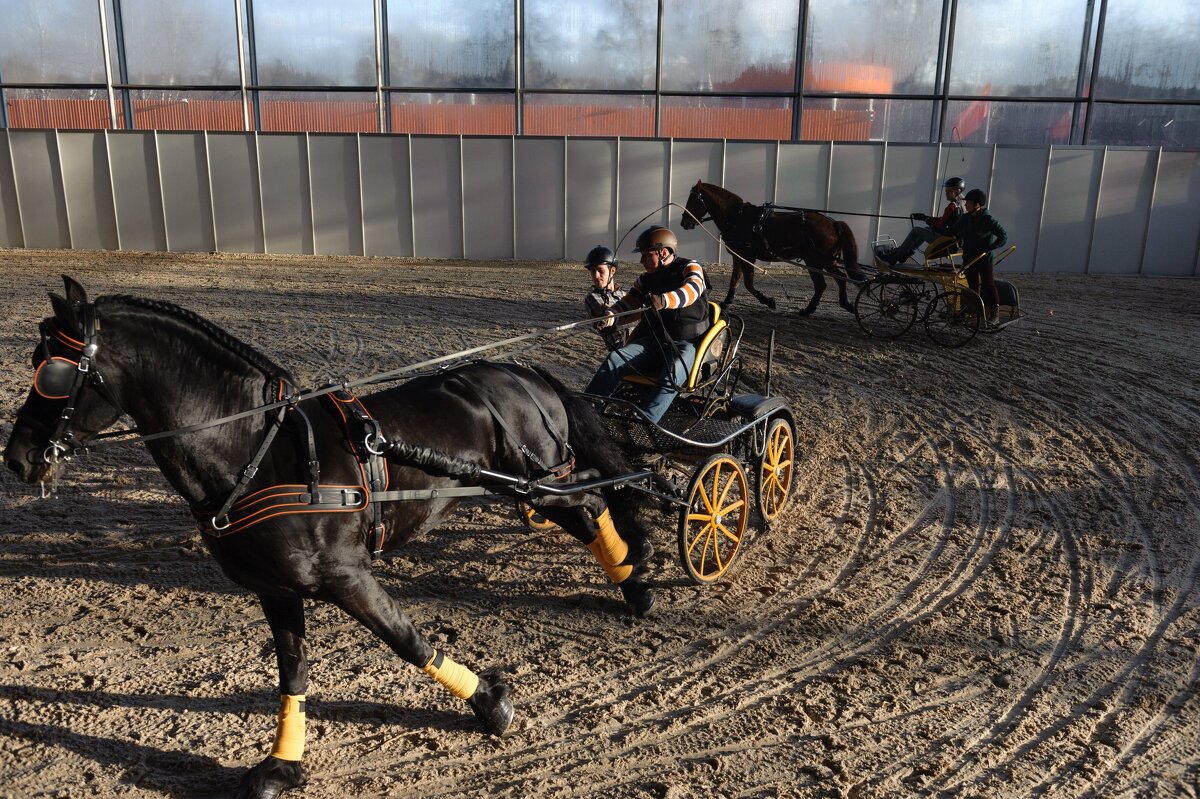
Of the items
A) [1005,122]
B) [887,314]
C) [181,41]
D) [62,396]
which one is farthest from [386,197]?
[62,396]

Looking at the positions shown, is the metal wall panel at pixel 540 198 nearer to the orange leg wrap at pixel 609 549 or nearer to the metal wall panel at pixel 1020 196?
the metal wall panel at pixel 1020 196

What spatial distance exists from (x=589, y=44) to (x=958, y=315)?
11.5 m

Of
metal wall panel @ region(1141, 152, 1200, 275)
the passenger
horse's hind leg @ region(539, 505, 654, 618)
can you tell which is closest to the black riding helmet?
horse's hind leg @ region(539, 505, 654, 618)

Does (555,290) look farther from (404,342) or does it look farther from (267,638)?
(267,638)

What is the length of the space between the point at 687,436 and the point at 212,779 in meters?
3.04

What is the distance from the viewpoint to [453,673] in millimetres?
3375

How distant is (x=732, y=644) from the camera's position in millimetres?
4219

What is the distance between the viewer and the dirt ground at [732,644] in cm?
332

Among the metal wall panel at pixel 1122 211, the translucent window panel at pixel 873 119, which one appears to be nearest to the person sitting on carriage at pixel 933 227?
the translucent window panel at pixel 873 119

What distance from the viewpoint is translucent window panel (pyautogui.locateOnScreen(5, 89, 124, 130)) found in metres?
19.0

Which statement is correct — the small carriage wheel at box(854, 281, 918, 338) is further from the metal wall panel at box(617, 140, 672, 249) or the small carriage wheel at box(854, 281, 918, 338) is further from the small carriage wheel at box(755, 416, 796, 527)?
the metal wall panel at box(617, 140, 672, 249)

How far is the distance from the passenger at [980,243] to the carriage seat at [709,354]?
235 inches

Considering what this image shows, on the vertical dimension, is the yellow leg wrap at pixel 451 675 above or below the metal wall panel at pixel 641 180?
below

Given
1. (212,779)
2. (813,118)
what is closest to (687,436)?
(212,779)
